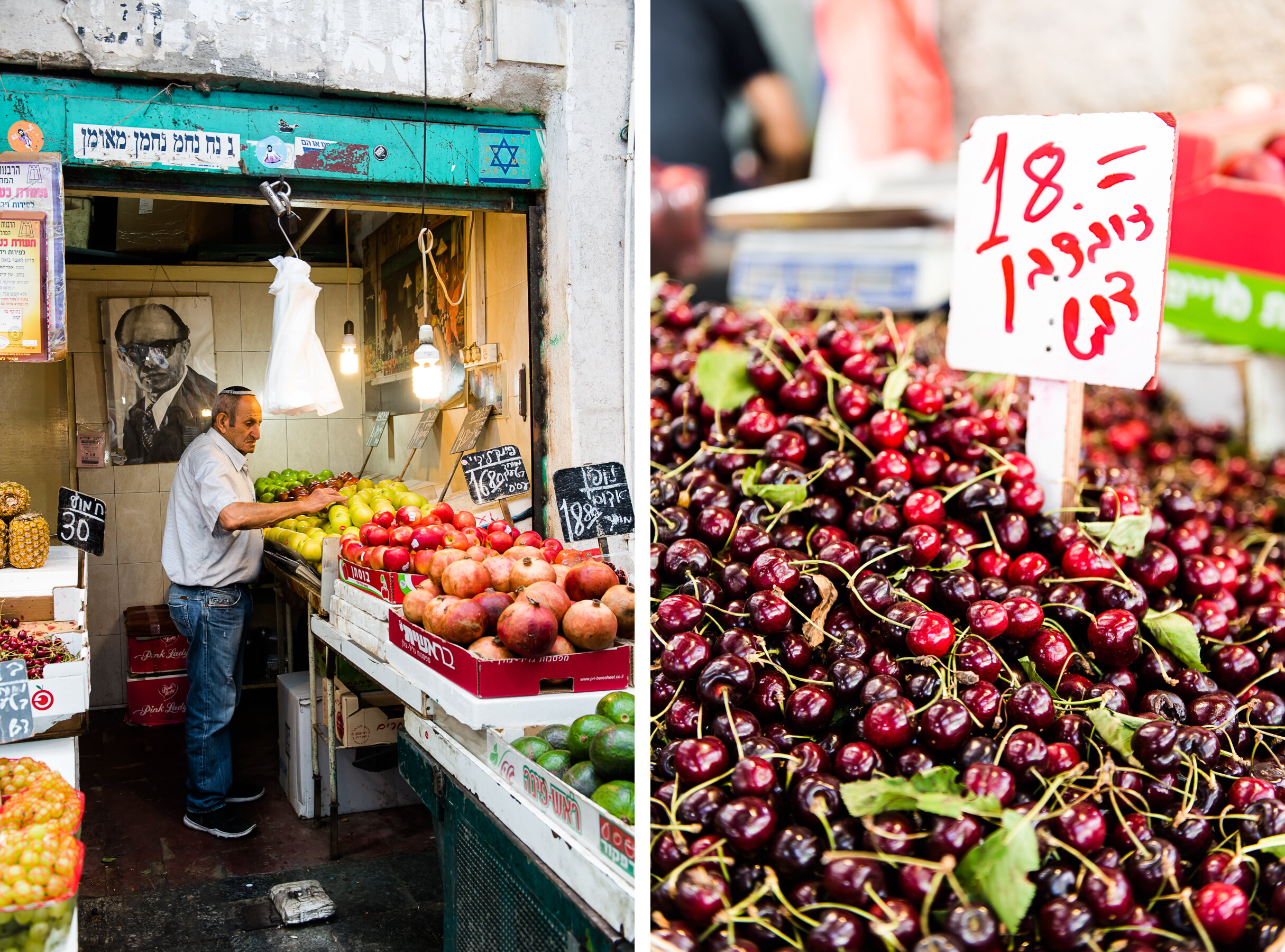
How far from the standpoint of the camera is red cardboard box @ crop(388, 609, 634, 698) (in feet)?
6.44

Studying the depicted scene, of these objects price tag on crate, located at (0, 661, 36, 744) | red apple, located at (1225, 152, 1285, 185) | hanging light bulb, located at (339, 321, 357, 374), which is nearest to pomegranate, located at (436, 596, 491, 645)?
price tag on crate, located at (0, 661, 36, 744)

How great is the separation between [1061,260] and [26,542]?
9.62 ft

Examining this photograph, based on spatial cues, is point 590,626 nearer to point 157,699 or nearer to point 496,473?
point 496,473

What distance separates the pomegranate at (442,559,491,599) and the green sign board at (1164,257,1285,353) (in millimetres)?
2018

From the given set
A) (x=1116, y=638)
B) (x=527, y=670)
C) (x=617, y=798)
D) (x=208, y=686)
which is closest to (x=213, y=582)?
A: (x=208, y=686)

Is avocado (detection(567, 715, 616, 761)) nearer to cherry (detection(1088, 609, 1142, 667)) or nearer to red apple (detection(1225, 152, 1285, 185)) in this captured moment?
cherry (detection(1088, 609, 1142, 667))

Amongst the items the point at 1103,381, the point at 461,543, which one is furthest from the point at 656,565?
the point at 461,543

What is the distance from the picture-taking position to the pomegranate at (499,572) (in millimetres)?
2428

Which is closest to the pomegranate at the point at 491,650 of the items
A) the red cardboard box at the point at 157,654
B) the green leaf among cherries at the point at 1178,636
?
the green leaf among cherries at the point at 1178,636

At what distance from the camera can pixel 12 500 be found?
3.05 meters

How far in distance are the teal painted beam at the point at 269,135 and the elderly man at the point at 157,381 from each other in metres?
1.79

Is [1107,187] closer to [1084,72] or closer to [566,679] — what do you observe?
[566,679]

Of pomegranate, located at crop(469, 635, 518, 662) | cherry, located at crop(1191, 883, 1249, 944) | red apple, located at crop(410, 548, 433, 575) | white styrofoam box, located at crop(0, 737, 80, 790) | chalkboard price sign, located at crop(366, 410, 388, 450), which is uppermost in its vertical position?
chalkboard price sign, located at crop(366, 410, 388, 450)

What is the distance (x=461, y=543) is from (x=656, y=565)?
4.69 feet
